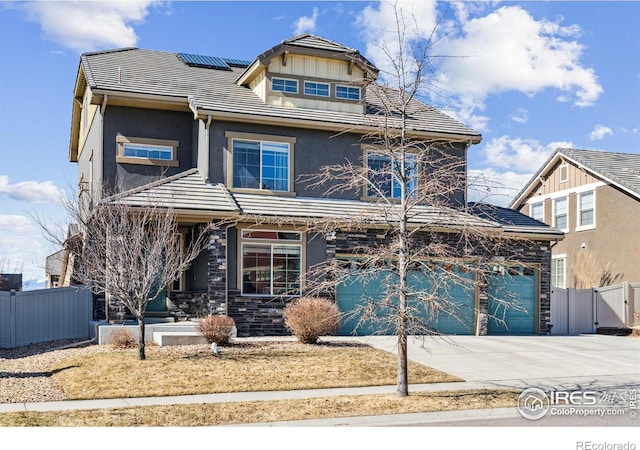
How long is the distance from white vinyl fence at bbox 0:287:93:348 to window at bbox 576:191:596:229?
20805mm

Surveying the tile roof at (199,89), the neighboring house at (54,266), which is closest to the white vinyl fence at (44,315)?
the tile roof at (199,89)

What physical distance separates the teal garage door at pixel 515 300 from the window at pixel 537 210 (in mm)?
10144

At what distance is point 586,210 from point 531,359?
14947 mm

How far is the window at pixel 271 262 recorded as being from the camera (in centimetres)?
2034

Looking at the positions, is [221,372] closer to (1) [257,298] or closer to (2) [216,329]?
(2) [216,329]

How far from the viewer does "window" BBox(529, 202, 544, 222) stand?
108 feet

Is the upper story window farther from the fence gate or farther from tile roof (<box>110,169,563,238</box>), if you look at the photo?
the fence gate

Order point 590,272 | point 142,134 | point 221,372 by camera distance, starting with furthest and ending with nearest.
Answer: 1. point 590,272
2. point 142,134
3. point 221,372

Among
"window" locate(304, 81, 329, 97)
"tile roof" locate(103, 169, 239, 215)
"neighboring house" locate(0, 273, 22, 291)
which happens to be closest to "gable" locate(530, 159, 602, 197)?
"window" locate(304, 81, 329, 97)

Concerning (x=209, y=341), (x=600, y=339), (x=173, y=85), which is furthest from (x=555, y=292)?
(x=173, y=85)

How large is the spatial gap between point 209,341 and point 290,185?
652 centimetres

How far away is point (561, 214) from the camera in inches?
1247

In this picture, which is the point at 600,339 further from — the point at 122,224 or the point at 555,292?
the point at 122,224

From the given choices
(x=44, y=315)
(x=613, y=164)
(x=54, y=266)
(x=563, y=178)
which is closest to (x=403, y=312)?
(x=44, y=315)
